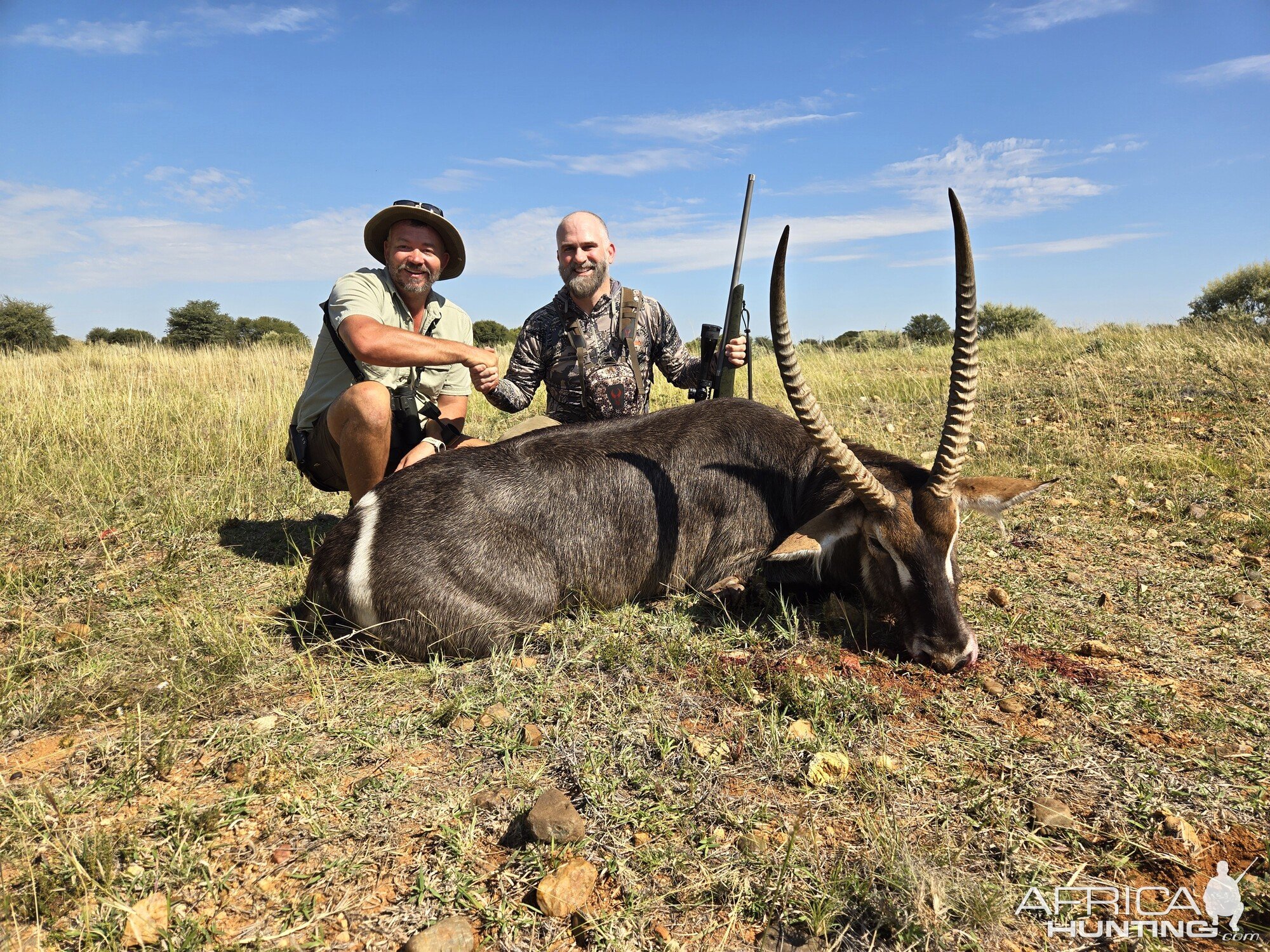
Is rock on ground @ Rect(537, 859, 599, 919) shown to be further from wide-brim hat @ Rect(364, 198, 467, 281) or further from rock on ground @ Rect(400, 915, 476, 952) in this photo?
wide-brim hat @ Rect(364, 198, 467, 281)

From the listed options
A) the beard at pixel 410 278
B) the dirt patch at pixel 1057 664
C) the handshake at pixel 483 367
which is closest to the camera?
the dirt patch at pixel 1057 664

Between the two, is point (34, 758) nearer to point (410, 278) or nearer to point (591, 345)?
point (410, 278)

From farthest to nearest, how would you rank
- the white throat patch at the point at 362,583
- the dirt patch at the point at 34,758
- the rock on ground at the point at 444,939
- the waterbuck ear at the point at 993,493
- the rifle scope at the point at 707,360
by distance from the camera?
the rifle scope at the point at 707,360, the waterbuck ear at the point at 993,493, the white throat patch at the point at 362,583, the dirt patch at the point at 34,758, the rock on ground at the point at 444,939

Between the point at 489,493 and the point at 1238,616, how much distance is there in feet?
12.1

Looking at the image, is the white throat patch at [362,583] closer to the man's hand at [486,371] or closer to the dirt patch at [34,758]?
the dirt patch at [34,758]

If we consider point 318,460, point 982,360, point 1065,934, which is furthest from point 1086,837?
point 982,360

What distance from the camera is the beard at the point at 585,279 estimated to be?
5.61 metres

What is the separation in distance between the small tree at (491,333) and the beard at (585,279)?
1622cm

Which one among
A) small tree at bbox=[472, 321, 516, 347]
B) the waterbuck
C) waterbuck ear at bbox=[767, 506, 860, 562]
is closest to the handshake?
the waterbuck

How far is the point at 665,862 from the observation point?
6.67ft

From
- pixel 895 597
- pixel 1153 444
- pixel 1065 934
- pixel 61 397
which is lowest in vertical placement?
pixel 1065 934

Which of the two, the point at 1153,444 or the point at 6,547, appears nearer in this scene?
the point at 6,547

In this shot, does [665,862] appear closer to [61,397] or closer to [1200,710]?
[1200,710]

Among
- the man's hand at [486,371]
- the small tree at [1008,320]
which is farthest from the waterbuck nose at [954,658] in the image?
the small tree at [1008,320]
